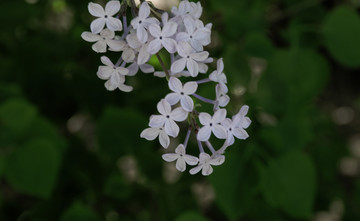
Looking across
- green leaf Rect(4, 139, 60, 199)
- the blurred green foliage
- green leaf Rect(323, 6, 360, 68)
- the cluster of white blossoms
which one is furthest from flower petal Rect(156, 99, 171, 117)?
green leaf Rect(323, 6, 360, 68)

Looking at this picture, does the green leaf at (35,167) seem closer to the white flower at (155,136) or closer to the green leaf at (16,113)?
the green leaf at (16,113)

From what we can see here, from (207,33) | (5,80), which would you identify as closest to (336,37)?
(207,33)

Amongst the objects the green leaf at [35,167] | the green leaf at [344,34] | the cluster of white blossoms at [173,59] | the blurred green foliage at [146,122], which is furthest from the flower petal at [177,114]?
the green leaf at [344,34]

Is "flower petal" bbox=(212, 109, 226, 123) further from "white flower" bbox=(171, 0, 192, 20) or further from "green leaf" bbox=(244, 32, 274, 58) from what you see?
"green leaf" bbox=(244, 32, 274, 58)

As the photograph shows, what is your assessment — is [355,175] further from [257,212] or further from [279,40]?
[257,212]

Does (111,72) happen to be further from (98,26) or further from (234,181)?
(234,181)

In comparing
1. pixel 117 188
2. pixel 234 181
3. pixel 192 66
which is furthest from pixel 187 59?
pixel 117 188

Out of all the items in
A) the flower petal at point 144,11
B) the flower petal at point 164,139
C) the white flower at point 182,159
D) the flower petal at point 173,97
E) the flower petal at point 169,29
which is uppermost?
the flower petal at point 144,11
